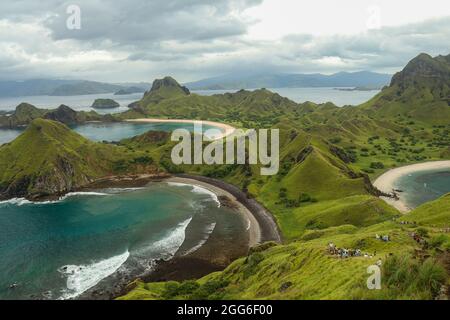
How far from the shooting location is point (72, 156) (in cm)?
19538

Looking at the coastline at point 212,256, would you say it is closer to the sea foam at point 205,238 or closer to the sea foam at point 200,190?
the sea foam at point 205,238

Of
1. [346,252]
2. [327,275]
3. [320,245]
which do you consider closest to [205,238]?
[320,245]

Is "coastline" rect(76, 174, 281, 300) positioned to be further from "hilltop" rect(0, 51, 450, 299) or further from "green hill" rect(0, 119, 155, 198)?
"green hill" rect(0, 119, 155, 198)

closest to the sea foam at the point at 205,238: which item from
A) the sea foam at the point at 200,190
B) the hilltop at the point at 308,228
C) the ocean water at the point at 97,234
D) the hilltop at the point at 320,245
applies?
the ocean water at the point at 97,234

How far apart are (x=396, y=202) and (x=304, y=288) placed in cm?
12202

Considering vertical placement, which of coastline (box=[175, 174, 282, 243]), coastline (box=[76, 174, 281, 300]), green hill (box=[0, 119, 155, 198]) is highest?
green hill (box=[0, 119, 155, 198])

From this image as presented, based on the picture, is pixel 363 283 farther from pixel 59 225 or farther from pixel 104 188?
pixel 104 188

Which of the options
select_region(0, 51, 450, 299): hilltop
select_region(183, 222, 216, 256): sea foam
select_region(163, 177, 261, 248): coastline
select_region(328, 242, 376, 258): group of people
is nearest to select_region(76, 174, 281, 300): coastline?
select_region(163, 177, 261, 248): coastline

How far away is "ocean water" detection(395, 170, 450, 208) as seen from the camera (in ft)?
537

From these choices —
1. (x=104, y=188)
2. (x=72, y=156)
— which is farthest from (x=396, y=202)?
(x=72, y=156)

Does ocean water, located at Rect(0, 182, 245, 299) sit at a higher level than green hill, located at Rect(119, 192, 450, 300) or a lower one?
lower

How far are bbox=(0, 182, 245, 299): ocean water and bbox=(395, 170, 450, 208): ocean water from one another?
8093 centimetres

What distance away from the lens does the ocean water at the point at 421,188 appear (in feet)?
537

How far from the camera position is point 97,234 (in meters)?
125
